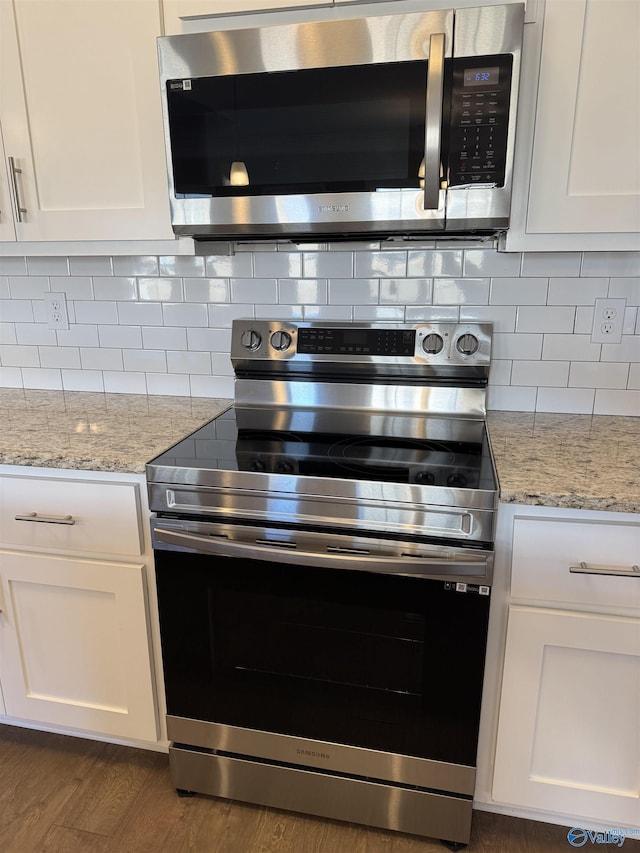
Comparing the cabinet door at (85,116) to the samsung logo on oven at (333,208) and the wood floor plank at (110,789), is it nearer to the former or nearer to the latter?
the samsung logo on oven at (333,208)

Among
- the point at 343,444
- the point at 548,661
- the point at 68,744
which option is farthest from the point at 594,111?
the point at 68,744

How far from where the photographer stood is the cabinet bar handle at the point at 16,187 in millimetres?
1545

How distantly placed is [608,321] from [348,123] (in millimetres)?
893

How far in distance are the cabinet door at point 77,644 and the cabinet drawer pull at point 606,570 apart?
0.98 metres

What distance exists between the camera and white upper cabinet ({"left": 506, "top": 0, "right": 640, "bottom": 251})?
4.03ft

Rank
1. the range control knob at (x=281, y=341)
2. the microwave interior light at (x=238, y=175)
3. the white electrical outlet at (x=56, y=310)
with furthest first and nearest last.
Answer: the white electrical outlet at (x=56, y=310)
the range control knob at (x=281, y=341)
the microwave interior light at (x=238, y=175)

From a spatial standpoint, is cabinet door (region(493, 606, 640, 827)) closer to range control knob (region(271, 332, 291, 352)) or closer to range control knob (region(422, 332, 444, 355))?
range control knob (region(422, 332, 444, 355))

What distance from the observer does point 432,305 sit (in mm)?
1690

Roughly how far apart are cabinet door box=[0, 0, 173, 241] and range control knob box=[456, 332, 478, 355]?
2.72ft

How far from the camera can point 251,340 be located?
1737mm

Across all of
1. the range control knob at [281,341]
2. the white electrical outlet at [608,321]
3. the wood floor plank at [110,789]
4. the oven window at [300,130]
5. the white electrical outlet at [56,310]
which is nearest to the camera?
the oven window at [300,130]

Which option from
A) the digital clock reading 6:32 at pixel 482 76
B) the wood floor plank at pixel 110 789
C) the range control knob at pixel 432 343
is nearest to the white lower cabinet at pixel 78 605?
the wood floor plank at pixel 110 789

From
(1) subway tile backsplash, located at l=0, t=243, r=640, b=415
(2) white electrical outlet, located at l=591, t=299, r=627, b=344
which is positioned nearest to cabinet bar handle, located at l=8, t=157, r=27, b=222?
(1) subway tile backsplash, located at l=0, t=243, r=640, b=415

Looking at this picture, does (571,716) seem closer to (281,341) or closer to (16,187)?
(281,341)
